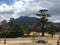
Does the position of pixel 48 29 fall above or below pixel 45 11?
below

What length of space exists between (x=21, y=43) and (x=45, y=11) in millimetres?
36690

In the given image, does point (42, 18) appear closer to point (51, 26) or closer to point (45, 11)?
point (45, 11)

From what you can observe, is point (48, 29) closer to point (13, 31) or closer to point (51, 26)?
point (51, 26)

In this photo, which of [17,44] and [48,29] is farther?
[48,29]

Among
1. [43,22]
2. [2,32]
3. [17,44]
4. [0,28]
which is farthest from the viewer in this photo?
[43,22]

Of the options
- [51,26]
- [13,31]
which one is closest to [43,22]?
[51,26]

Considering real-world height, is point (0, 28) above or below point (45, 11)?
below

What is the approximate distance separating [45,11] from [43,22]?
11.3 feet


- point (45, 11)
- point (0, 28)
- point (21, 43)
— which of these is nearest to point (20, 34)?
point (0, 28)

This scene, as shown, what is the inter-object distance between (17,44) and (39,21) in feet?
122

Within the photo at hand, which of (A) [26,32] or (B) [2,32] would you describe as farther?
(A) [26,32]

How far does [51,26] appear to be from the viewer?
57312 millimetres

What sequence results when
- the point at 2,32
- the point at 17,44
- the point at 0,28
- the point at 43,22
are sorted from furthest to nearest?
the point at 43,22
the point at 0,28
the point at 2,32
the point at 17,44

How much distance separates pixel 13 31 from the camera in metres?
57.2
